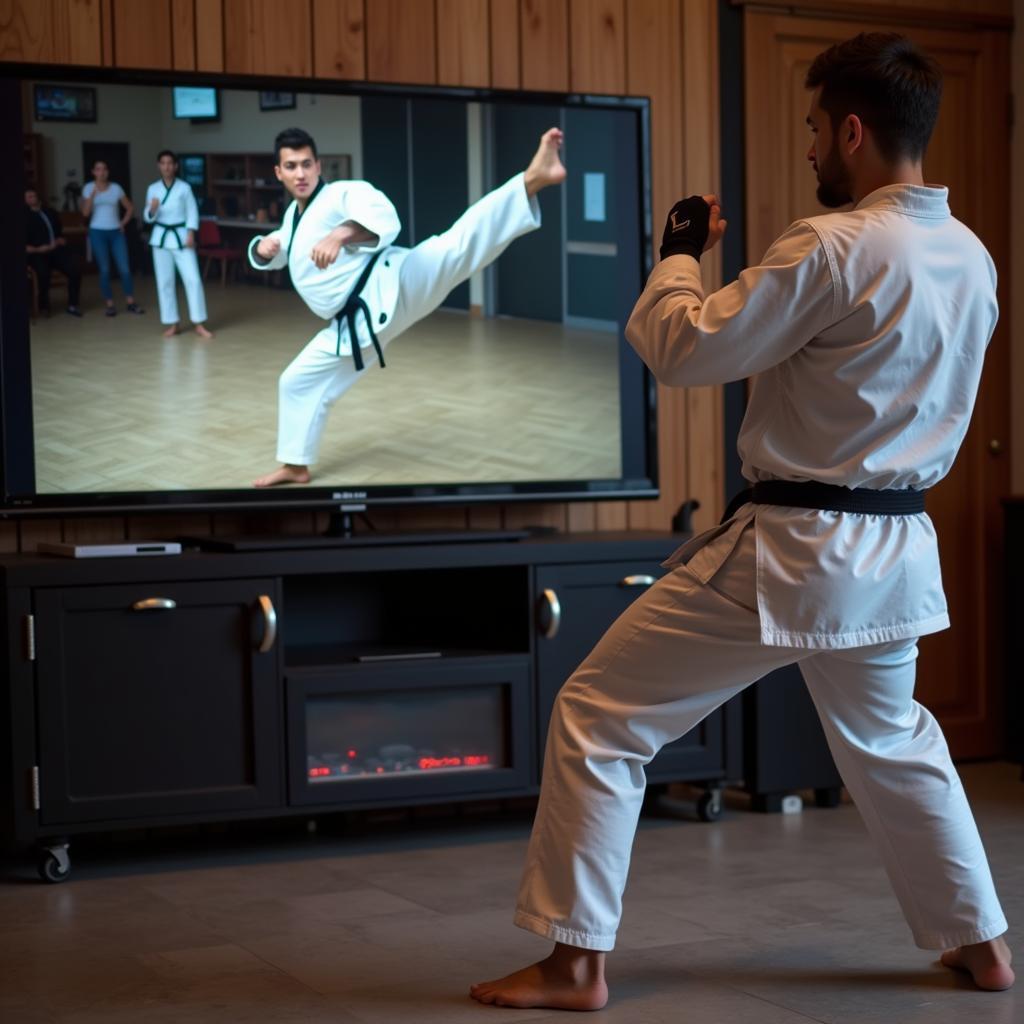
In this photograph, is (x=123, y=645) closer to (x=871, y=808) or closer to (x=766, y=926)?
(x=766, y=926)

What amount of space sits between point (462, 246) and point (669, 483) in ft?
3.04

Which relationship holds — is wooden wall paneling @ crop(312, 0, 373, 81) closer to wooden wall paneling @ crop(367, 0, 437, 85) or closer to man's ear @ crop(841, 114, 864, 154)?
wooden wall paneling @ crop(367, 0, 437, 85)

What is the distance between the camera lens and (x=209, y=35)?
3902mm

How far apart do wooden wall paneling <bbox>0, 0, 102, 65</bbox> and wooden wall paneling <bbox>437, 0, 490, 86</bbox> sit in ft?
2.90

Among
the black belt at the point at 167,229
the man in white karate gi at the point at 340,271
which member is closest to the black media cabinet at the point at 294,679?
the man in white karate gi at the point at 340,271

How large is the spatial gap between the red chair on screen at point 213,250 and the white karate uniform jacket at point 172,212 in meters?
0.02

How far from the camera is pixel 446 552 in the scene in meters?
3.79

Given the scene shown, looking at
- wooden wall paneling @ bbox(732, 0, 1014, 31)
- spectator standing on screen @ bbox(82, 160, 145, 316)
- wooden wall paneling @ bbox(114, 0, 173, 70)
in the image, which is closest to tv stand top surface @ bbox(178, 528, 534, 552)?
spectator standing on screen @ bbox(82, 160, 145, 316)

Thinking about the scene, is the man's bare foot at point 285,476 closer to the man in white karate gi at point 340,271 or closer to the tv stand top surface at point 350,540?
the man in white karate gi at point 340,271

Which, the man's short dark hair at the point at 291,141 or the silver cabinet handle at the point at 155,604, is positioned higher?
the man's short dark hair at the point at 291,141

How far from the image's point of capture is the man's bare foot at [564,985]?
8.13 feet

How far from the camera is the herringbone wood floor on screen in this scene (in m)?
3.74

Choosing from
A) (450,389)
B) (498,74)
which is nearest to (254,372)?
(450,389)

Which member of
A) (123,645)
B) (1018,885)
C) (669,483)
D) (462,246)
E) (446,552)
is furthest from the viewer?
(669,483)
